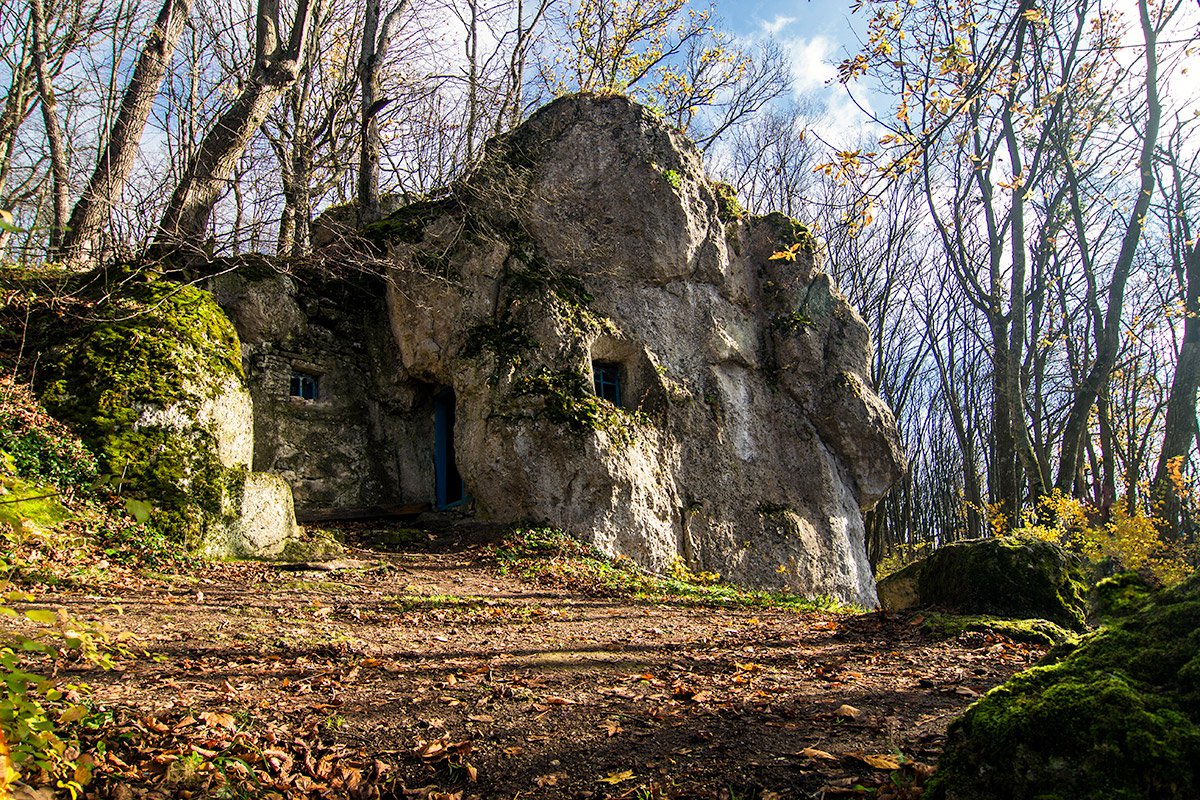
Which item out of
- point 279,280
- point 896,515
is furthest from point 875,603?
point 279,280

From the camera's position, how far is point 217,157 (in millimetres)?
9742

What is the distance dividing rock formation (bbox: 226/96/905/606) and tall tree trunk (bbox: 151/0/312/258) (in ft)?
3.78

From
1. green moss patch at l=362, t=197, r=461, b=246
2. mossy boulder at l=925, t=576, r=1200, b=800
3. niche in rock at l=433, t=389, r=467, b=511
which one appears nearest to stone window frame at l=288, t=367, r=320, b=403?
niche in rock at l=433, t=389, r=467, b=511

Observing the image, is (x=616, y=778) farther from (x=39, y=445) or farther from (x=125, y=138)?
(x=125, y=138)

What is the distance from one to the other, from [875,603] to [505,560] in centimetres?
848

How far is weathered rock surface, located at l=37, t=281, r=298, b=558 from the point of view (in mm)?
7824

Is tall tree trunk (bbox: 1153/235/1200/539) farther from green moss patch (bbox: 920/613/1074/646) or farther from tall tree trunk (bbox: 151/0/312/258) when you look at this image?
tall tree trunk (bbox: 151/0/312/258)

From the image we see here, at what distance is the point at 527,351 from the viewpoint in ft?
37.2

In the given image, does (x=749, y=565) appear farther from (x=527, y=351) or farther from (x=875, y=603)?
(x=527, y=351)

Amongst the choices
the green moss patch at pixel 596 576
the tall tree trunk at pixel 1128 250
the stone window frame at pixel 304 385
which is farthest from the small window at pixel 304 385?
the tall tree trunk at pixel 1128 250

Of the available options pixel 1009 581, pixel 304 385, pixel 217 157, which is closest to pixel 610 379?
pixel 304 385

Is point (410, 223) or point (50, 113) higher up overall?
point (50, 113)

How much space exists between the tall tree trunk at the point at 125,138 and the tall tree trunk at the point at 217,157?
0.71m

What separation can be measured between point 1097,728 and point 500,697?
3.08 metres
